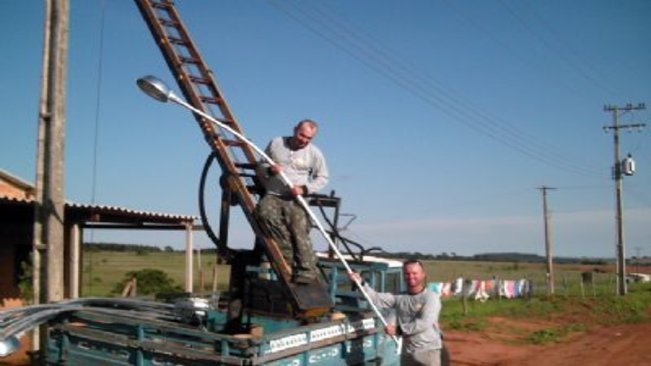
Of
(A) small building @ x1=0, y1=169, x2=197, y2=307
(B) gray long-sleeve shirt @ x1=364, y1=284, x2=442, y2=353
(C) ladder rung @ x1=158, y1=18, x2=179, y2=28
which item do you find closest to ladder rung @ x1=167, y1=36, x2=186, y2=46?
(C) ladder rung @ x1=158, y1=18, x2=179, y2=28

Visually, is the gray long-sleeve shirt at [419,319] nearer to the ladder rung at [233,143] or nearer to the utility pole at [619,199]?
the ladder rung at [233,143]

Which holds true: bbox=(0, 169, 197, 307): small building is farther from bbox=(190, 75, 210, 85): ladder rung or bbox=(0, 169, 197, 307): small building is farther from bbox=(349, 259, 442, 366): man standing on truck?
bbox=(349, 259, 442, 366): man standing on truck

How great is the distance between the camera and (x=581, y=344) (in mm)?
16016

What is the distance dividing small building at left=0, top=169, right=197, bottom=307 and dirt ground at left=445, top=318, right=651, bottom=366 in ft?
23.1

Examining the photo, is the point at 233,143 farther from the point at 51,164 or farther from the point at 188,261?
the point at 188,261

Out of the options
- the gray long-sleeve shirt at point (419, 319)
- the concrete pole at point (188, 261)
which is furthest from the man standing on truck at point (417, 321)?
the concrete pole at point (188, 261)

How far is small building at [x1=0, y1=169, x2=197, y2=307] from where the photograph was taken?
1390cm

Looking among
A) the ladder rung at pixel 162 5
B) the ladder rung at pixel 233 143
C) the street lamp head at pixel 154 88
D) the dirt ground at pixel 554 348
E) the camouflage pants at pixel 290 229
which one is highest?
the ladder rung at pixel 162 5

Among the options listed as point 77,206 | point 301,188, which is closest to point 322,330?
point 301,188

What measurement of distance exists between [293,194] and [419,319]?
1575 millimetres

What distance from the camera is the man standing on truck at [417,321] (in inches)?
214

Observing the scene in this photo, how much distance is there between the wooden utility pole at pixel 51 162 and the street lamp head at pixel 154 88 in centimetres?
251

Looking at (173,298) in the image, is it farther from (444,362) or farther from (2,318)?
(444,362)

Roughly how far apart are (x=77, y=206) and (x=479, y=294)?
20.4 metres
